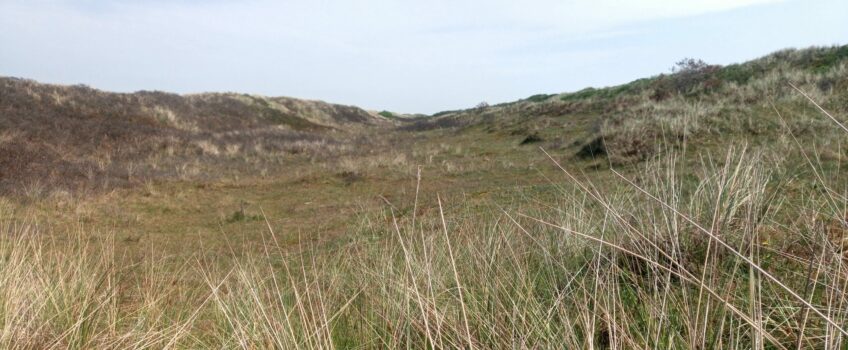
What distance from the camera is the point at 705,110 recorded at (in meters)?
12.2

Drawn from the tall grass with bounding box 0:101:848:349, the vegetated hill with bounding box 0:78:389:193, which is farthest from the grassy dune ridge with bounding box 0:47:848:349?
the vegetated hill with bounding box 0:78:389:193

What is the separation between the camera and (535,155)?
1418cm

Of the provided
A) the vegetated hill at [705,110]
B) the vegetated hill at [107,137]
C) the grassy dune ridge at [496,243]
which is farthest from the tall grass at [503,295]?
the vegetated hill at [107,137]

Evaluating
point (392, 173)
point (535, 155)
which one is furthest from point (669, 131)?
point (392, 173)

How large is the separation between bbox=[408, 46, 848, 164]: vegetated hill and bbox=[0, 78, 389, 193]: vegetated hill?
9.12 m

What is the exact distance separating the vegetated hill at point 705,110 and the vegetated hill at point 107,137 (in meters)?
9.12

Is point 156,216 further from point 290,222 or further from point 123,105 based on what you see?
point 123,105

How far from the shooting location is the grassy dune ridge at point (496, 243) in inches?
75.0

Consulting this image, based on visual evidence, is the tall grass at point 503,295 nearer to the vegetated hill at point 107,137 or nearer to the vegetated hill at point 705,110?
the vegetated hill at point 705,110

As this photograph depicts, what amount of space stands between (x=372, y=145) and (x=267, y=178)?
34.8ft

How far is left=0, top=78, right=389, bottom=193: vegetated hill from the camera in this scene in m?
12.7

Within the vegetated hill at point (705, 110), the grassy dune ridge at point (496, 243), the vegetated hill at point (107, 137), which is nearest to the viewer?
the grassy dune ridge at point (496, 243)

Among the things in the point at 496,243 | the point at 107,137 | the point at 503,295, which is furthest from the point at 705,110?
the point at 107,137

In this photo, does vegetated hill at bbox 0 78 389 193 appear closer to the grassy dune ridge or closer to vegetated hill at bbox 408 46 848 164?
the grassy dune ridge
